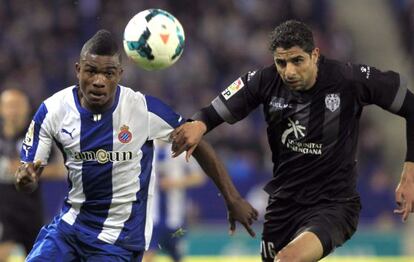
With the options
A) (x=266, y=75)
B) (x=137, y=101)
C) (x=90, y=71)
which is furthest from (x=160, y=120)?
(x=266, y=75)

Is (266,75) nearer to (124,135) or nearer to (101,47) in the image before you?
(124,135)

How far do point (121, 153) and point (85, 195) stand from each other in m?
0.35

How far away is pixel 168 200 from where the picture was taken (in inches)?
442

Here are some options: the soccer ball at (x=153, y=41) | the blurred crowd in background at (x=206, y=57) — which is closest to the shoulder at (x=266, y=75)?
the soccer ball at (x=153, y=41)

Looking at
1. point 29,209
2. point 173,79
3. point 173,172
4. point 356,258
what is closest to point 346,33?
point 173,79

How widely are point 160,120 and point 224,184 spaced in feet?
2.11

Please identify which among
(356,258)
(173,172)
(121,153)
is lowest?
(356,258)

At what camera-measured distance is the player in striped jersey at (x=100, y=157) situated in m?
6.19

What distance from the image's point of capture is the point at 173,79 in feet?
56.5

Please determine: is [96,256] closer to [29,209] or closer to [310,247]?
[310,247]

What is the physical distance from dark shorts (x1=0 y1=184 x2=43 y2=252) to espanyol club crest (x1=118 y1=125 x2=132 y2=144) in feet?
13.0

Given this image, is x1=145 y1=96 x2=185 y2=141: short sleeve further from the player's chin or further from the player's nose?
the player's nose

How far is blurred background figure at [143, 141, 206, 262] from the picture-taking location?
11047 mm

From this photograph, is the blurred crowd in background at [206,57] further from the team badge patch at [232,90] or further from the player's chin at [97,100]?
the player's chin at [97,100]
